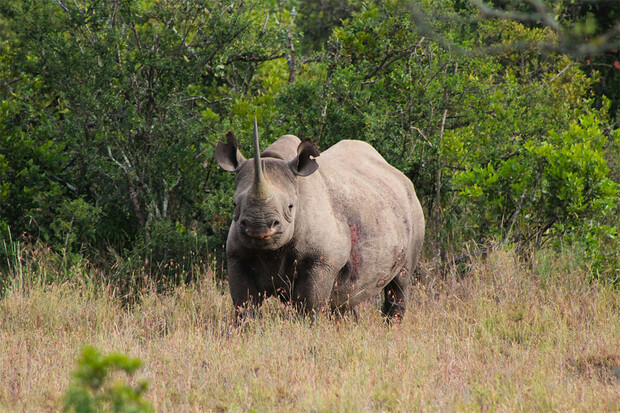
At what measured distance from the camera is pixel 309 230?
21.0ft

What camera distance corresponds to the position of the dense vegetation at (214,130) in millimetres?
8820

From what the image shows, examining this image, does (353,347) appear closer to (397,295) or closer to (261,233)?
(261,233)

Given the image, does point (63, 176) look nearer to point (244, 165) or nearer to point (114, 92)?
point (114, 92)

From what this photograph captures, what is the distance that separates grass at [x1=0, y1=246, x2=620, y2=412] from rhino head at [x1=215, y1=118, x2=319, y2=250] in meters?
0.83

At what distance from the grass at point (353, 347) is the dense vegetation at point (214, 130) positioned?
77cm

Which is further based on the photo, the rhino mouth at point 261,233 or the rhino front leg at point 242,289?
the rhino front leg at point 242,289

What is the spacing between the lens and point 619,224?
914cm

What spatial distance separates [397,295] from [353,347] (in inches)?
77.3

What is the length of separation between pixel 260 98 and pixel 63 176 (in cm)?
244

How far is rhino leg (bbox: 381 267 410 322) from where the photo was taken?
796cm

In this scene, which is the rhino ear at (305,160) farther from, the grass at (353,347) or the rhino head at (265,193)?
the grass at (353,347)

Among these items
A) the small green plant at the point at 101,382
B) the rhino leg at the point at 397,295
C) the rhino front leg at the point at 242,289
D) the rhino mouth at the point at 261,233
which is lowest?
the rhino leg at the point at 397,295

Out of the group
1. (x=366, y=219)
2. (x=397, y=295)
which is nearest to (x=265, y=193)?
(x=366, y=219)

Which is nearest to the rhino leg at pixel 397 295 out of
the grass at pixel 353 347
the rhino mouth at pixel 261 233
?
the grass at pixel 353 347
